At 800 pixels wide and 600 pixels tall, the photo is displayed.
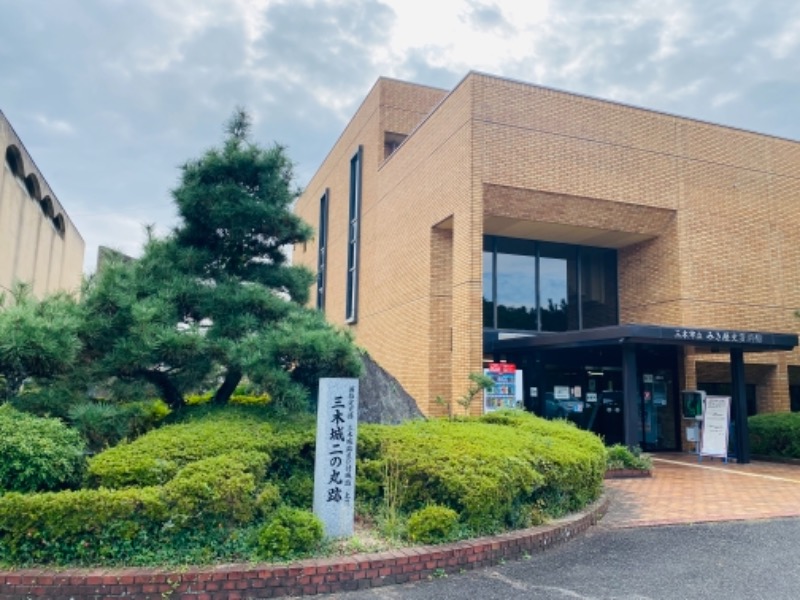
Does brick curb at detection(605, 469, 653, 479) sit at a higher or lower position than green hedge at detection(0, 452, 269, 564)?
lower

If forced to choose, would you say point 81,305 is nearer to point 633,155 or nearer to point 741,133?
point 633,155

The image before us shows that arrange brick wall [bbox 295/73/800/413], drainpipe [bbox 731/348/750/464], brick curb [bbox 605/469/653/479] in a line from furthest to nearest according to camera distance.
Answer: brick wall [bbox 295/73/800/413]
drainpipe [bbox 731/348/750/464]
brick curb [bbox 605/469/653/479]

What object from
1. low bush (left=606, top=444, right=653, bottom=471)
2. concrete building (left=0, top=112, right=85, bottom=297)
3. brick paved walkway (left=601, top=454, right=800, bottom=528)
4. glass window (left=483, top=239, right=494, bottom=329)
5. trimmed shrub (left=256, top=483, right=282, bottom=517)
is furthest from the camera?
concrete building (left=0, top=112, right=85, bottom=297)

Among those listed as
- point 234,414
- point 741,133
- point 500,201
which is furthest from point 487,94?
point 234,414

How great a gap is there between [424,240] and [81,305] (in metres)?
9.32

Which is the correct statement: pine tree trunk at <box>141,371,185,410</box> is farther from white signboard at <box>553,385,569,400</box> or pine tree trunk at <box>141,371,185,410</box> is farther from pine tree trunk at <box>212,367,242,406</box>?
white signboard at <box>553,385,569,400</box>

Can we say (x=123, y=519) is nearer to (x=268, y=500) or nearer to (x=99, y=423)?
(x=268, y=500)

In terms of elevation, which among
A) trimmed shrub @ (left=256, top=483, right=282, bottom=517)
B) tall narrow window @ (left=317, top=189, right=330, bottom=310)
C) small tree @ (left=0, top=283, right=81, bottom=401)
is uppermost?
Answer: tall narrow window @ (left=317, top=189, right=330, bottom=310)

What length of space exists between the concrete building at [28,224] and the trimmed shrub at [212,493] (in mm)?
13527

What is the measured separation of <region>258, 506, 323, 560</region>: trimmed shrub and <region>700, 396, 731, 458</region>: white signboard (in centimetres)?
1047

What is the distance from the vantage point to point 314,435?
245 inches

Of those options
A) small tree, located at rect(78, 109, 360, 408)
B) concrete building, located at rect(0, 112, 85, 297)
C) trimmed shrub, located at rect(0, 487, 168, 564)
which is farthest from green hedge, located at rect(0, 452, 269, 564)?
concrete building, located at rect(0, 112, 85, 297)

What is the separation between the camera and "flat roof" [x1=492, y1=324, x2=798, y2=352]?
35.0 ft

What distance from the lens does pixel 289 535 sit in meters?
4.82
